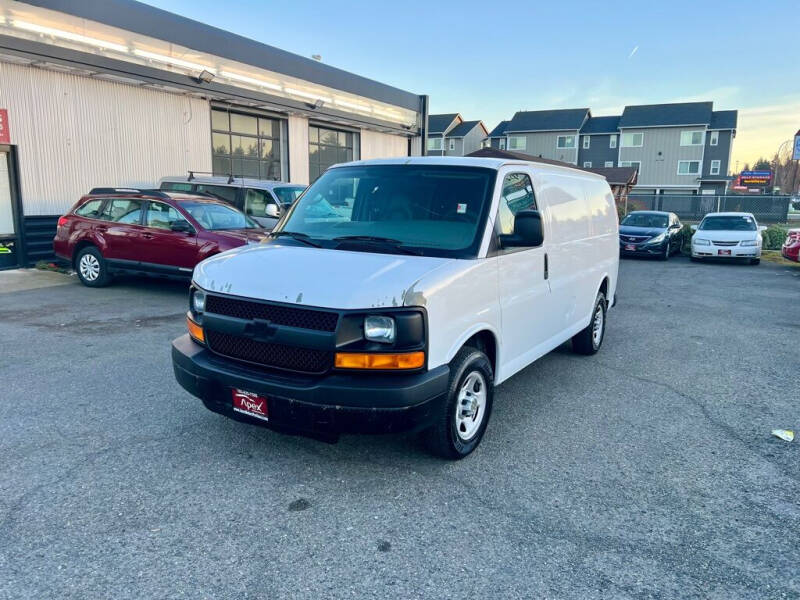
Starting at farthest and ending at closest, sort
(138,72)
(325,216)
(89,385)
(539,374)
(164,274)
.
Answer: (138,72) < (164,274) < (539,374) < (89,385) < (325,216)

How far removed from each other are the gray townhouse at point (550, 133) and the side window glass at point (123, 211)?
49.9 meters

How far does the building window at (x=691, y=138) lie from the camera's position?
169 ft

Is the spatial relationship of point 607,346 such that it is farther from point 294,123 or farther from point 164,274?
point 294,123

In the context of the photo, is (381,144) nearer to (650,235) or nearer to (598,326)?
(650,235)

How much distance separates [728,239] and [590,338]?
12878mm

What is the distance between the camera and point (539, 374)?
604 cm

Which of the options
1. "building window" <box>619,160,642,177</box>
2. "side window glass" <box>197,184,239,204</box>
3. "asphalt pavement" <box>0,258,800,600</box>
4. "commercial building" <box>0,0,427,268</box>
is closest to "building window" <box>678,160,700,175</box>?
"building window" <box>619,160,642,177</box>

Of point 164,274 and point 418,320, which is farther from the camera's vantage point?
point 164,274

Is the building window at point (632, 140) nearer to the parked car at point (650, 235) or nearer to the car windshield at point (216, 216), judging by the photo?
the parked car at point (650, 235)

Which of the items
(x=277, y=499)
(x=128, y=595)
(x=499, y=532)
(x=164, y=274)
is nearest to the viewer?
(x=128, y=595)

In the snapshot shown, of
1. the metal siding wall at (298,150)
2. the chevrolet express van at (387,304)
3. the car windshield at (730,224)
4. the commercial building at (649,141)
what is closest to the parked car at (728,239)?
the car windshield at (730,224)

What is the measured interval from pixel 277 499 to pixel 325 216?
7.31 ft

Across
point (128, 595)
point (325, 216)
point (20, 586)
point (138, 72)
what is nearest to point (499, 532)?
point (128, 595)

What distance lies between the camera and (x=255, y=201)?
1199 centimetres
